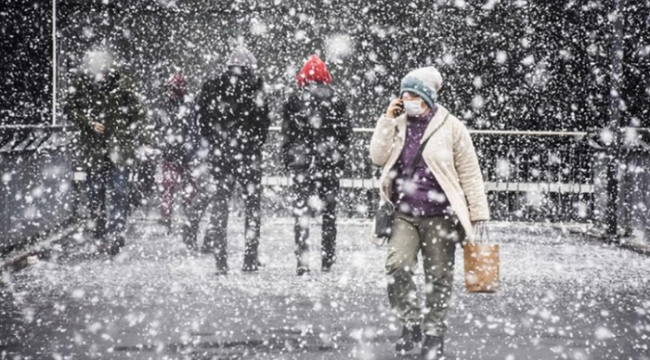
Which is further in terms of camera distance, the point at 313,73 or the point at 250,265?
the point at 250,265

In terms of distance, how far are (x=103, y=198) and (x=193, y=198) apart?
1.37m

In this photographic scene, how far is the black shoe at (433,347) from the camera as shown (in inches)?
233

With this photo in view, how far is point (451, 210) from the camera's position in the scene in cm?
613

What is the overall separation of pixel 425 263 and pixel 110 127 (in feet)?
17.6

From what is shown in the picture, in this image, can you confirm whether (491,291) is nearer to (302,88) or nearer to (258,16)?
(302,88)

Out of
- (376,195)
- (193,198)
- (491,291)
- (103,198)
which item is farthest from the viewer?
(376,195)

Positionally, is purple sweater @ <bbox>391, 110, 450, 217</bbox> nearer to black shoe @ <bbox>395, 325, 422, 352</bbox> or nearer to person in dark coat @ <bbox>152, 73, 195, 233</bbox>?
black shoe @ <bbox>395, 325, 422, 352</bbox>

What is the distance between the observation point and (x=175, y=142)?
38.7 ft

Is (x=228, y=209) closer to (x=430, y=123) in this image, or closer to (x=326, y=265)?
(x=326, y=265)

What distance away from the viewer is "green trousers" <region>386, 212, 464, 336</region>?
20.0 feet

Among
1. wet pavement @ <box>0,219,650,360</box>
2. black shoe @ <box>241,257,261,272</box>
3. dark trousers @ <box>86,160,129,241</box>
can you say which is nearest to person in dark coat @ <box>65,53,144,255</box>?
dark trousers @ <box>86,160,129,241</box>

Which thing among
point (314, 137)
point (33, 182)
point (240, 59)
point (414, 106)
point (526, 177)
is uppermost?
point (240, 59)

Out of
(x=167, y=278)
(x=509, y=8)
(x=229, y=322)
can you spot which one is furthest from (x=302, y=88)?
(x=509, y=8)

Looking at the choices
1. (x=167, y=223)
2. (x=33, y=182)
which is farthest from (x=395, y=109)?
(x=167, y=223)
